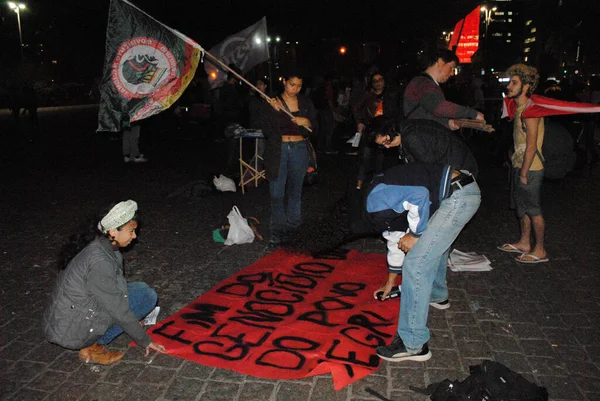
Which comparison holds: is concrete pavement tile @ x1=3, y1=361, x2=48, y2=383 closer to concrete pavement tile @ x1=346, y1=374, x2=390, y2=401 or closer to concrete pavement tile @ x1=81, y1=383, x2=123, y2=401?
concrete pavement tile @ x1=81, y1=383, x2=123, y2=401

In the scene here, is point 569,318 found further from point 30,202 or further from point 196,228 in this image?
point 30,202

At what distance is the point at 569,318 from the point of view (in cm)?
415

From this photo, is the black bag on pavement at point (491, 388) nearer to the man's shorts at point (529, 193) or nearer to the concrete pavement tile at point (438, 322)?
the concrete pavement tile at point (438, 322)

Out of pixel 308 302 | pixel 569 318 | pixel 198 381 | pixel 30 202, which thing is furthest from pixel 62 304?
pixel 30 202

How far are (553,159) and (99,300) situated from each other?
5.56 metres

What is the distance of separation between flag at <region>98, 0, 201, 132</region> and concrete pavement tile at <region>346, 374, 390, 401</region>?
280cm

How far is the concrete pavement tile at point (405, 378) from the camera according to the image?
129 inches

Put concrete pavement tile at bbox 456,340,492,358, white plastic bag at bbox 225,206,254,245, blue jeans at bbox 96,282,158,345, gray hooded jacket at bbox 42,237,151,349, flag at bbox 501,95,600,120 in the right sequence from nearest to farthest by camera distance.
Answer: gray hooded jacket at bbox 42,237,151,349
concrete pavement tile at bbox 456,340,492,358
blue jeans at bbox 96,282,158,345
flag at bbox 501,95,600,120
white plastic bag at bbox 225,206,254,245

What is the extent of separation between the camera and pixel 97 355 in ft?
11.7

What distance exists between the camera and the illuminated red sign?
18384mm

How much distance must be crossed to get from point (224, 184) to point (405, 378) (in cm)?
585

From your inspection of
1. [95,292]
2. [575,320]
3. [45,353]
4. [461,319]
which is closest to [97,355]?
[45,353]

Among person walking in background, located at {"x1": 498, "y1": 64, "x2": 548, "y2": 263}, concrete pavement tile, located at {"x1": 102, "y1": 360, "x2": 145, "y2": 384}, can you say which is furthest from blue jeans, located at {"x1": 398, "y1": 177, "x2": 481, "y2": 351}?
person walking in background, located at {"x1": 498, "y1": 64, "x2": 548, "y2": 263}

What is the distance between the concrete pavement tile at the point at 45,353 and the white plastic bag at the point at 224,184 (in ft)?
16.5
